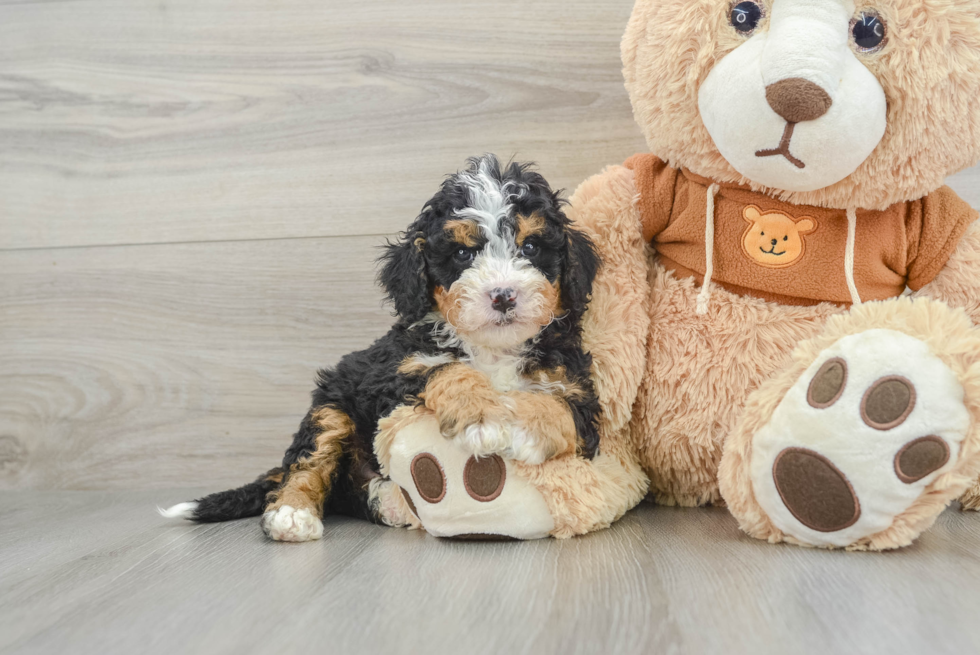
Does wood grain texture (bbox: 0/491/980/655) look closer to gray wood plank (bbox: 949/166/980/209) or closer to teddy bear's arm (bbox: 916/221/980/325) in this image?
teddy bear's arm (bbox: 916/221/980/325)

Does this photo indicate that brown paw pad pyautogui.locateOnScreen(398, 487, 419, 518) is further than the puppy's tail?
No

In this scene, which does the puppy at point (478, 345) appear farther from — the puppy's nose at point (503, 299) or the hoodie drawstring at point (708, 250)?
the hoodie drawstring at point (708, 250)

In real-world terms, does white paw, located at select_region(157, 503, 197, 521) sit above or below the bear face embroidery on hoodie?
below

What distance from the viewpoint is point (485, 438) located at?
130cm

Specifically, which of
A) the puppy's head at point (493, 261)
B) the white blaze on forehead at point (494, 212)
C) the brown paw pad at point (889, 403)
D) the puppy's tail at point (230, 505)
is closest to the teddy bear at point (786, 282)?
the brown paw pad at point (889, 403)

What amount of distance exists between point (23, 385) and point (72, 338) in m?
0.19

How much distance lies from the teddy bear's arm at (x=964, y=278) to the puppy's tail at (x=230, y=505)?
1335 mm

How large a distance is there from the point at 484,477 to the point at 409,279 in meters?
0.37

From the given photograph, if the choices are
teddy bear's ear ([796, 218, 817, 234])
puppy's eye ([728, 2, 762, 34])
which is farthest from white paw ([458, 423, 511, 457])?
puppy's eye ([728, 2, 762, 34])

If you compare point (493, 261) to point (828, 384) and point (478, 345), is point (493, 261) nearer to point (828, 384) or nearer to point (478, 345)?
point (478, 345)

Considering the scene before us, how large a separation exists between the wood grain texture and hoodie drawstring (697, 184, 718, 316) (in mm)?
407

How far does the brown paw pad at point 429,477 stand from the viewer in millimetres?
1361

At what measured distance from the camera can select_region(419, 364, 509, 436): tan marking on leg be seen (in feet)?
4.29

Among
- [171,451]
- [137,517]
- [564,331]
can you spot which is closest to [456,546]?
→ [564,331]
